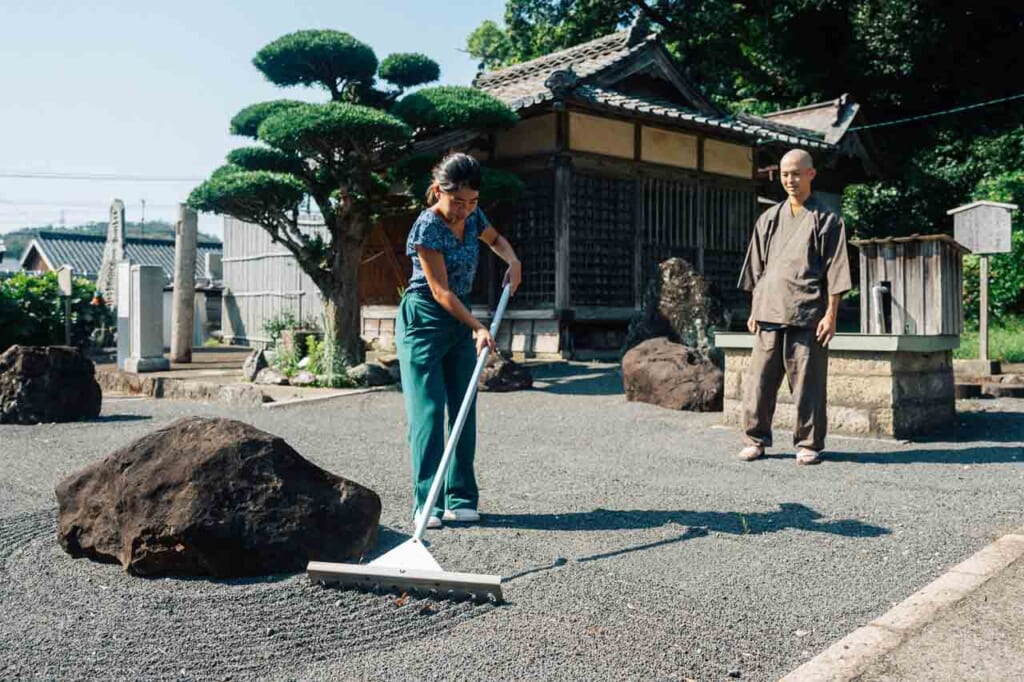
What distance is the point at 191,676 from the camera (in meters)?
2.40

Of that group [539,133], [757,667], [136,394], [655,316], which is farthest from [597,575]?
[539,133]

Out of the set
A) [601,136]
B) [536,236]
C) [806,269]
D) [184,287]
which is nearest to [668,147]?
[601,136]

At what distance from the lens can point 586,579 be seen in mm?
3146

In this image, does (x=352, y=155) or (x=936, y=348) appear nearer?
(x=936, y=348)

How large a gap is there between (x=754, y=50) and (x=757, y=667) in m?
21.0

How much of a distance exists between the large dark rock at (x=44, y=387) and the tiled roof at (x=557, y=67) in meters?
6.72

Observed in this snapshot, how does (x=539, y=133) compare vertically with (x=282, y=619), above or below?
above

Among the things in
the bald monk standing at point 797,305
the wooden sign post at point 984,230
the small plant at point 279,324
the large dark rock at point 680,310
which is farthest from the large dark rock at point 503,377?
the small plant at point 279,324

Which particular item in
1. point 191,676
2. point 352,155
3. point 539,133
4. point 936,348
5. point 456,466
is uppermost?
point 539,133

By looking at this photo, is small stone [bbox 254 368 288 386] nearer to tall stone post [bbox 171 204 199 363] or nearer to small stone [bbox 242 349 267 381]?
small stone [bbox 242 349 267 381]

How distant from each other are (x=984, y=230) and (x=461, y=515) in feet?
28.0

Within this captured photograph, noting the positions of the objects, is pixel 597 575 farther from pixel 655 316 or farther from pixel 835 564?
pixel 655 316

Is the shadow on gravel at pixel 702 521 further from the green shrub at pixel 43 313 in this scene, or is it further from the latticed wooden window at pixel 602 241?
the green shrub at pixel 43 313

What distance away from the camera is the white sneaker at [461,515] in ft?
12.9
